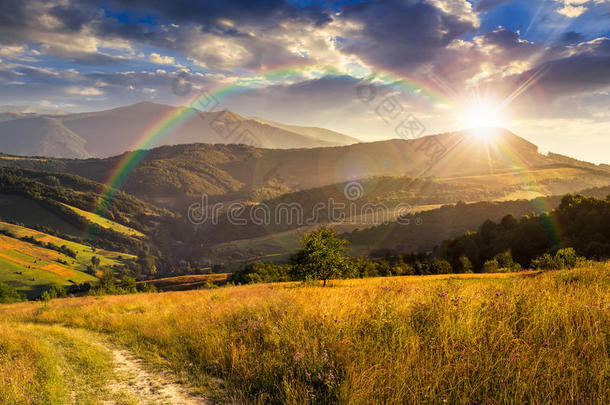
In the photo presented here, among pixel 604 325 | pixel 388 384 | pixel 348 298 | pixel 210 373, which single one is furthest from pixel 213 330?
pixel 604 325

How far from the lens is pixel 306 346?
238 inches

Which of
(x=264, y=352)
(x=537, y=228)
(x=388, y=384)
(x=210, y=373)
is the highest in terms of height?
(x=388, y=384)

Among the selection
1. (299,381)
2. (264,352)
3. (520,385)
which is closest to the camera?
(520,385)

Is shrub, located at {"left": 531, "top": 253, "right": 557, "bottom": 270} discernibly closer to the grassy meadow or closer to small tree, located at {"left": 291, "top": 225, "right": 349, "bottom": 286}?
the grassy meadow

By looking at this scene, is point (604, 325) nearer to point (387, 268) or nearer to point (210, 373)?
point (210, 373)

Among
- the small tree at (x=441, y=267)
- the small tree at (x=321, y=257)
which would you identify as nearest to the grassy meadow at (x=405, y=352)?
the small tree at (x=321, y=257)

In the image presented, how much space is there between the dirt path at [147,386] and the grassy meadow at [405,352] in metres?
0.31

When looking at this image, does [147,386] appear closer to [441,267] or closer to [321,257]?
[321,257]

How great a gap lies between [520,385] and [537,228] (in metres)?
70.8

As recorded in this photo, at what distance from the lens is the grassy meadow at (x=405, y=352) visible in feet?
13.9

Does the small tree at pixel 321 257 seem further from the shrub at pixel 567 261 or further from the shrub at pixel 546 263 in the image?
the shrub at pixel 567 261

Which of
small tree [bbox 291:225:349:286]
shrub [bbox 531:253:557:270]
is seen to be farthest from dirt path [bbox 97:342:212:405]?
small tree [bbox 291:225:349:286]

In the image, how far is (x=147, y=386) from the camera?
6789 millimetres

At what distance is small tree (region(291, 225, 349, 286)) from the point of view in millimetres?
33438
